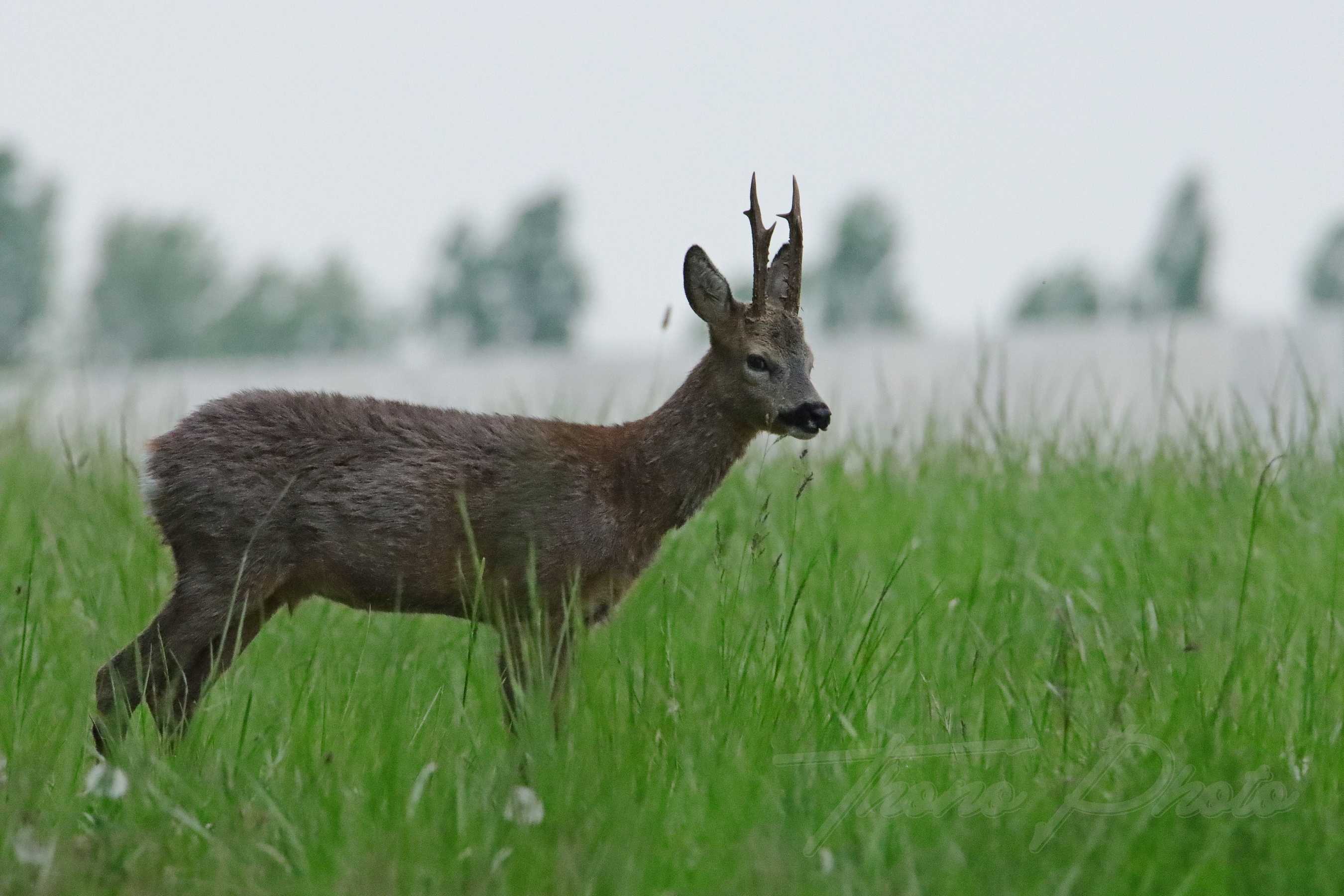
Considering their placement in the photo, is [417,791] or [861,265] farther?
[861,265]

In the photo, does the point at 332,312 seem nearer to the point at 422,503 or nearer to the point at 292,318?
the point at 292,318

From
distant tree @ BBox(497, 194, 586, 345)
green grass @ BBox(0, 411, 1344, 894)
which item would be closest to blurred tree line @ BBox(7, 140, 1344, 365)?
distant tree @ BBox(497, 194, 586, 345)

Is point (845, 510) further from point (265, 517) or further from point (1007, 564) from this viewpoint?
point (265, 517)

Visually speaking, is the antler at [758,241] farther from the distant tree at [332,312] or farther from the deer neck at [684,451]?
the distant tree at [332,312]

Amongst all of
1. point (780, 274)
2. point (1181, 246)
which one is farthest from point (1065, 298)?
point (780, 274)

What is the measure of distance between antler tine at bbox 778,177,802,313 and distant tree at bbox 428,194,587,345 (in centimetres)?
3342

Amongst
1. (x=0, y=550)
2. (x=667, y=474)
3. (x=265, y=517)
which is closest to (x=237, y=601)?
(x=265, y=517)

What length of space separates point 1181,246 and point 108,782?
43935mm

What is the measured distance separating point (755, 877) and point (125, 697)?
6.23 feet

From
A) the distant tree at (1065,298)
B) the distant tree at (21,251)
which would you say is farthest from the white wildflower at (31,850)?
the distant tree at (1065,298)

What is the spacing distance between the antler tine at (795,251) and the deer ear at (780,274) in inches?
2.5

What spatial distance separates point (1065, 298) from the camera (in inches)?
1999

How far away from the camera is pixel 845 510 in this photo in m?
6.10

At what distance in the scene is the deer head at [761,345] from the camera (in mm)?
4340
